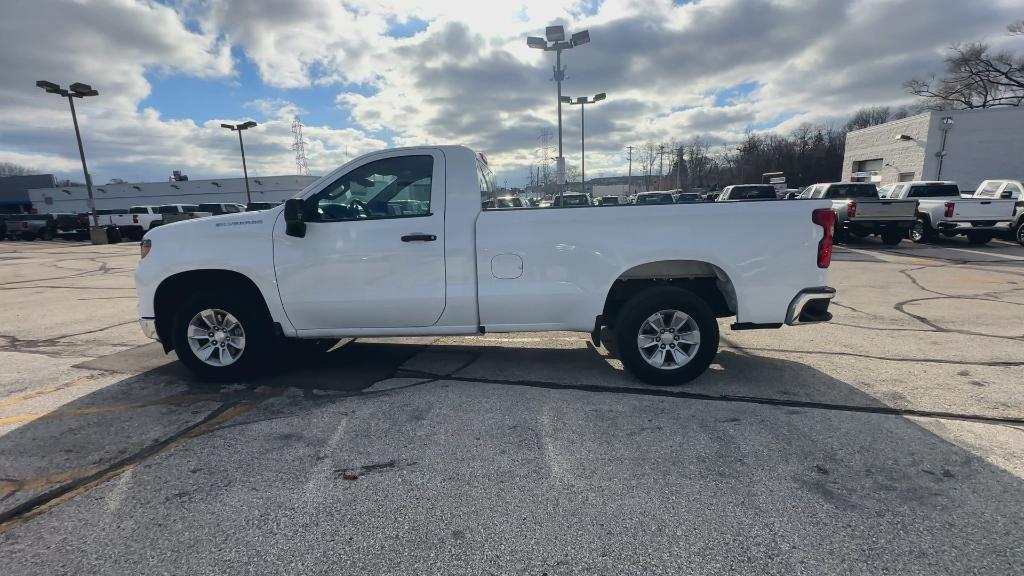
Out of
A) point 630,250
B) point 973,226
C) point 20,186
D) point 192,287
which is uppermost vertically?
point 20,186

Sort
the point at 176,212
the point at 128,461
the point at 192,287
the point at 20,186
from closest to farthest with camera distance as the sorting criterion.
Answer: the point at 128,461 → the point at 192,287 → the point at 176,212 → the point at 20,186

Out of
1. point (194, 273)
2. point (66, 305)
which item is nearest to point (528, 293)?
point (194, 273)

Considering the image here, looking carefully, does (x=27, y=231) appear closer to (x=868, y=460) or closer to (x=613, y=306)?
(x=613, y=306)

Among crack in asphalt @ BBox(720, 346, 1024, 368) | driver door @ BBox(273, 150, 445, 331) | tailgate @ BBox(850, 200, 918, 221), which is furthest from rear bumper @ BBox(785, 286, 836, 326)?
tailgate @ BBox(850, 200, 918, 221)

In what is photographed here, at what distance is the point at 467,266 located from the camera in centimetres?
429

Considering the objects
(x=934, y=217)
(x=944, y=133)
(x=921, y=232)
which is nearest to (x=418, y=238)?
(x=934, y=217)

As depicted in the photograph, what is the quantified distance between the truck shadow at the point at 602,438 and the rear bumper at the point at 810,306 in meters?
0.61

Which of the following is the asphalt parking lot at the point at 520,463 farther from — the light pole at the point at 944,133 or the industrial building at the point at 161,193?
the industrial building at the point at 161,193

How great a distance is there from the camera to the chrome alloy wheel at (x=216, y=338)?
4.55 meters

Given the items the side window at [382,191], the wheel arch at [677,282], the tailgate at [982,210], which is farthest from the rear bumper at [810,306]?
the tailgate at [982,210]

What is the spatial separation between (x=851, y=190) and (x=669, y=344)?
1931 centimetres

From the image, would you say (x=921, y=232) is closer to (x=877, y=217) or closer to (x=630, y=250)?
(x=877, y=217)

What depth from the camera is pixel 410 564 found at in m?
2.25

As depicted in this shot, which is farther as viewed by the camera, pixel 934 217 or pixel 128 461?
pixel 934 217
